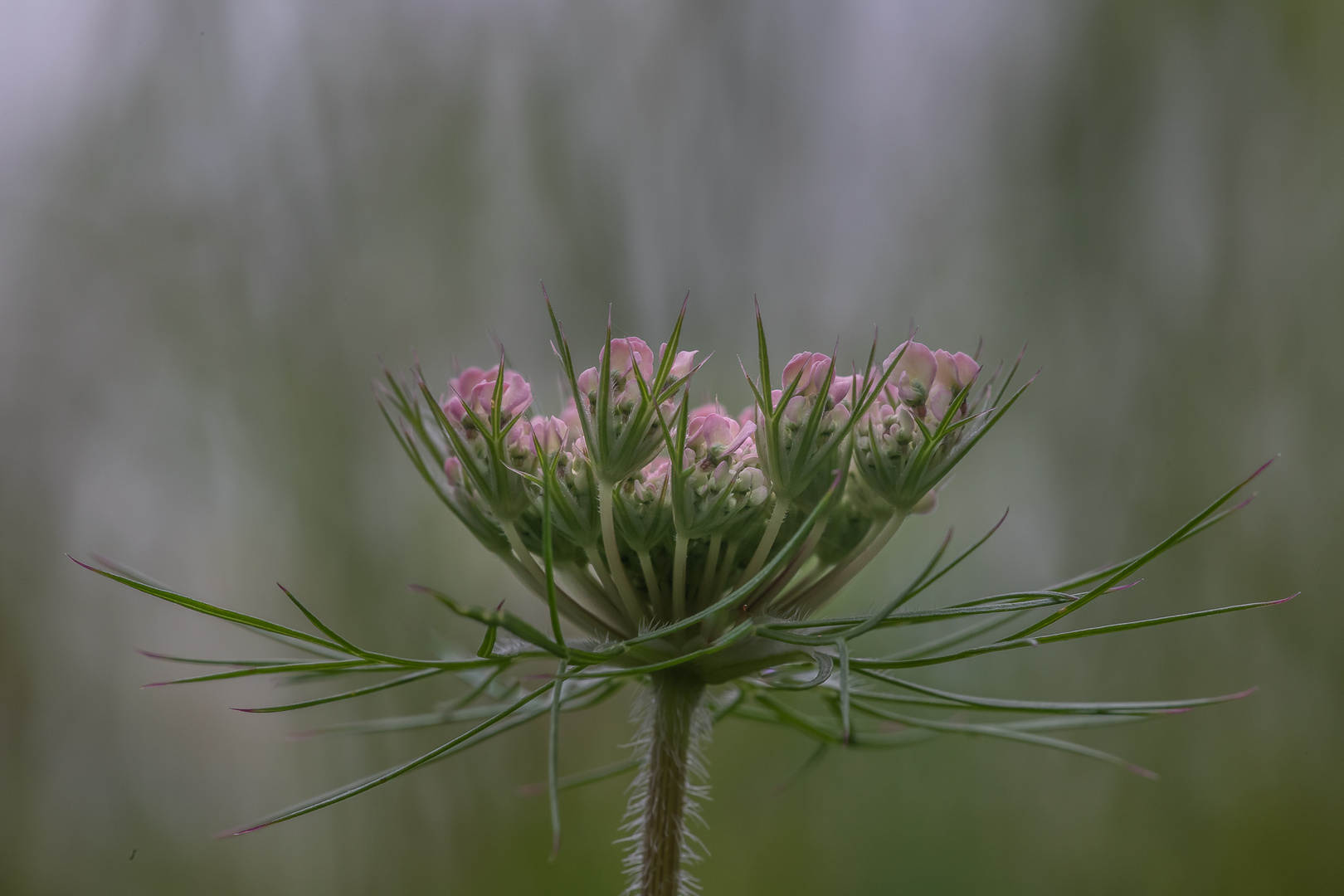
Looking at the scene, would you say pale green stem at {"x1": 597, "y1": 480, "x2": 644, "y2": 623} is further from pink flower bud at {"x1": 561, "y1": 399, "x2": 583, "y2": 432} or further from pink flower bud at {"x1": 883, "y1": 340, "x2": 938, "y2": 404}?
pink flower bud at {"x1": 883, "y1": 340, "x2": 938, "y2": 404}

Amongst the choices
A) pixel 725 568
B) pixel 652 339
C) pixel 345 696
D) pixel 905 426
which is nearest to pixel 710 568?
pixel 725 568

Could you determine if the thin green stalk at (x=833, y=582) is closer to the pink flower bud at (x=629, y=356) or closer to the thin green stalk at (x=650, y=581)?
the thin green stalk at (x=650, y=581)

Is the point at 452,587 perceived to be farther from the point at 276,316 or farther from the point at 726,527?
the point at 726,527

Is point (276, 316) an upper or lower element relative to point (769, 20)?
lower

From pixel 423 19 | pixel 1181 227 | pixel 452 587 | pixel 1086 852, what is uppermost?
pixel 423 19

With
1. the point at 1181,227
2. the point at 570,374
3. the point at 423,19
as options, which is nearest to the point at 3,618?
the point at 423,19

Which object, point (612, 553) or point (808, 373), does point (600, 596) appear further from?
point (808, 373)
